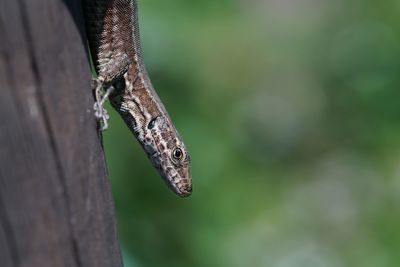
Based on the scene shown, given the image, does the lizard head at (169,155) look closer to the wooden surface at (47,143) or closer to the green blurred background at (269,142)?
the green blurred background at (269,142)

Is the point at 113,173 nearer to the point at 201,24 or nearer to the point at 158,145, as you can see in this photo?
the point at 158,145

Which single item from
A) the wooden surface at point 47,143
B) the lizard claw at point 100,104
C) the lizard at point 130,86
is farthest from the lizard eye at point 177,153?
the wooden surface at point 47,143

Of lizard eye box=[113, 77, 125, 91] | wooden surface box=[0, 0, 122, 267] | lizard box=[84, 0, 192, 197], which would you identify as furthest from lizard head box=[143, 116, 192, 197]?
wooden surface box=[0, 0, 122, 267]

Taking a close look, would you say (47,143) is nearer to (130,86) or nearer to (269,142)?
(130,86)

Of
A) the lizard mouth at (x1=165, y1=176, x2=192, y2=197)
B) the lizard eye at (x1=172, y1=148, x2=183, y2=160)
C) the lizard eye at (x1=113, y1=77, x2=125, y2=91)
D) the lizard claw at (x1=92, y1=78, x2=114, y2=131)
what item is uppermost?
the lizard eye at (x1=113, y1=77, x2=125, y2=91)

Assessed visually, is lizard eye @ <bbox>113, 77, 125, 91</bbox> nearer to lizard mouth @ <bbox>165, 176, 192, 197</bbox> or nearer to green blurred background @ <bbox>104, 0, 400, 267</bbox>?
lizard mouth @ <bbox>165, 176, 192, 197</bbox>

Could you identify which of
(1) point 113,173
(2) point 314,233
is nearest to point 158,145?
(1) point 113,173

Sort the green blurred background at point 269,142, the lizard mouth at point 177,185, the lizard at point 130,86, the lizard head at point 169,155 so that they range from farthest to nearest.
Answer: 1. the green blurred background at point 269,142
2. the lizard mouth at point 177,185
3. the lizard head at point 169,155
4. the lizard at point 130,86
